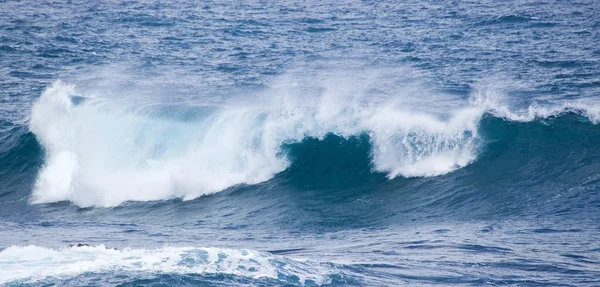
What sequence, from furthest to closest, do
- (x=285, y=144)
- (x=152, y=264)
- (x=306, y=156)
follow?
1. (x=285, y=144)
2. (x=306, y=156)
3. (x=152, y=264)

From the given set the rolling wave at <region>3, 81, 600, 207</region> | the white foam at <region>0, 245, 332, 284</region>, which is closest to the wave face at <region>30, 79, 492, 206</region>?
the rolling wave at <region>3, 81, 600, 207</region>

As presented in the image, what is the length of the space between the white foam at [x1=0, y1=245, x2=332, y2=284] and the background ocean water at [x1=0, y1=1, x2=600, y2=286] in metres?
0.05

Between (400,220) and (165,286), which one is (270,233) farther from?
(165,286)

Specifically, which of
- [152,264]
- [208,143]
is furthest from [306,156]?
[152,264]

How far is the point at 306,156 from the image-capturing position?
72.1 feet

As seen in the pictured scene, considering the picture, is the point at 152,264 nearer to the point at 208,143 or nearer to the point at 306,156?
the point at 306,156

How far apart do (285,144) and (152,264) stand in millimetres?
10424

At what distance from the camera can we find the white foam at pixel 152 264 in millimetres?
11852

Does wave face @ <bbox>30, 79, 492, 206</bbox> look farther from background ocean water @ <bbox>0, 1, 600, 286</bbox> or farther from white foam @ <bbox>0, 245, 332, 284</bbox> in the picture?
white foam @ <bbox>0, 245, 332, 284</bbox>

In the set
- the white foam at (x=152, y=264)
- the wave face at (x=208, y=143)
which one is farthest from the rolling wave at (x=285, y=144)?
the white foam at (x=152, y=264)

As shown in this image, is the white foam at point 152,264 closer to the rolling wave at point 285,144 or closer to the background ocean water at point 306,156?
the background ocean water at point 306,156

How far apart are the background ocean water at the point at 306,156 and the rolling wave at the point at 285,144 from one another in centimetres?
6

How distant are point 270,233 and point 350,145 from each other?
5341 mm

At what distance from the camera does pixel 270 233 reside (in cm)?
1727
